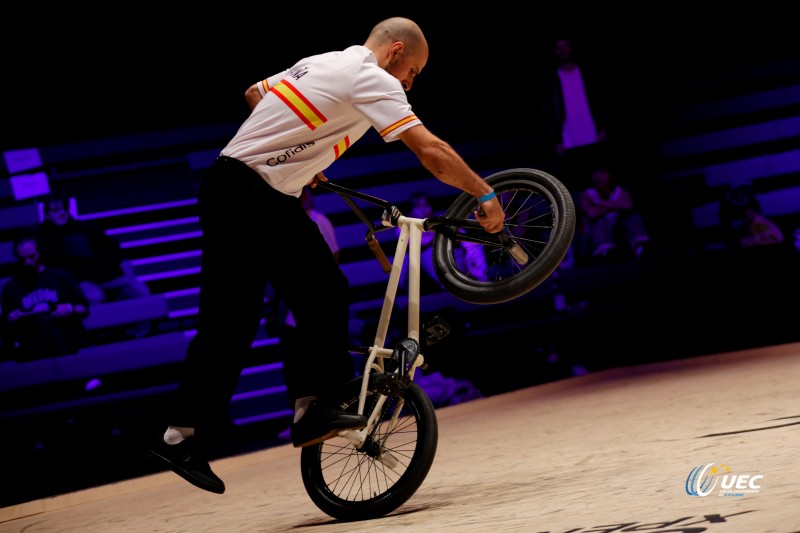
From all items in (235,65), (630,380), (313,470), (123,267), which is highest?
(235,65)

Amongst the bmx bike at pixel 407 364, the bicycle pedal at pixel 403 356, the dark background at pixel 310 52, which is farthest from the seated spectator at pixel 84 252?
the bicycle pedal at pixel 403 356

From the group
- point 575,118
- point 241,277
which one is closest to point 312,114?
point 241,277

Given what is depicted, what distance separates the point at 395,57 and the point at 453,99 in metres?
4.47

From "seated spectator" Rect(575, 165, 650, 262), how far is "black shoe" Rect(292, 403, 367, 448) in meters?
4.45

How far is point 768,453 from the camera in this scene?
8.57ft

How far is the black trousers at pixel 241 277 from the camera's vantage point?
270 cm

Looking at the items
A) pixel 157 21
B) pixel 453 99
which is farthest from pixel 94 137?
pixel 453 99

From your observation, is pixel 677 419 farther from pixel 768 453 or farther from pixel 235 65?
pixel 235 65

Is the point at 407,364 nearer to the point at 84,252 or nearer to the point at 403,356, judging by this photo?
the point at 403,356

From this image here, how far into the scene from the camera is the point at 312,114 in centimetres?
266

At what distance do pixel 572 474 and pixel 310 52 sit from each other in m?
→ 4.32

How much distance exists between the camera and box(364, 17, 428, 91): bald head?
2756mm

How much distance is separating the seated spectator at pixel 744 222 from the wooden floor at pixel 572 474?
1255mm

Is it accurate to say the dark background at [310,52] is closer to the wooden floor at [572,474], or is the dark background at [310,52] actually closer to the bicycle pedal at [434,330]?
the wooden floor at [572,474]
